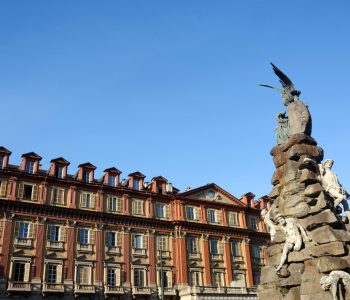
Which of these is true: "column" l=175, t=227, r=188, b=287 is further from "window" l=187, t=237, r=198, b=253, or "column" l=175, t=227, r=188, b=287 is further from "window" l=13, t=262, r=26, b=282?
"window" l=13, t=262, r=26, b=282

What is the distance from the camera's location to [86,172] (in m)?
41.2

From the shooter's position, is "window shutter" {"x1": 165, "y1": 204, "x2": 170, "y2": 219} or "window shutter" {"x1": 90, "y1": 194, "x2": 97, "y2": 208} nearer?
"window shutter" {"x1": 90, "y1": 194, "x2": 97, "y2": 208}

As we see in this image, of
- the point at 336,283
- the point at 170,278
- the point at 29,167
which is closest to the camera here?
the point at 336,283

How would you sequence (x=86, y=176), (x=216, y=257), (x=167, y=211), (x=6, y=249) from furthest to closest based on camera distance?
1. (x=216, y=257)
2. (x=167, y=211)
3. (x=86, y=176)
4. (x=6, y=249)

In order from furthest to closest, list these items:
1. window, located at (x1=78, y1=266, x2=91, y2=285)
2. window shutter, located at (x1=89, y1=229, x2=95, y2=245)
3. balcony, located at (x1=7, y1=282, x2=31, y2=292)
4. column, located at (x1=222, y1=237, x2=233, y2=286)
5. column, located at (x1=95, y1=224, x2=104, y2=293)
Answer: column, located at (x1=222, y1=237, x2=233, y2=286) < window shutter, located at (x1=89, y1=229, x2=95, y2=245) < column, located at (x1=95, y1=224, x2=104, y2=293) < window, located at (x1=78, y1=266, x2=91, y2=285) < balcony, located at (x1=7, y1=282, x2=31, y2=292)

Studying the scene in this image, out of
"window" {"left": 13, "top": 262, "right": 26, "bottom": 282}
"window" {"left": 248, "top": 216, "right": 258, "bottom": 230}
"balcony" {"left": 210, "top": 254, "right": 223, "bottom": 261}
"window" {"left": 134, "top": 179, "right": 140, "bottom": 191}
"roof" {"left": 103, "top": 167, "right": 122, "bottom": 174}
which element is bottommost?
"window" {"left": 13, "top": 262, "right": 26, "bottom": 282}

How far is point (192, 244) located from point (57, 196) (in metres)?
15.3

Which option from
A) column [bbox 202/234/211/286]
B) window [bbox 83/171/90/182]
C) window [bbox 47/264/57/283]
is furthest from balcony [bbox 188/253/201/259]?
window [bbox 47/264/57/283]

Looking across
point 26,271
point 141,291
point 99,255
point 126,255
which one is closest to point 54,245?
point 26,271

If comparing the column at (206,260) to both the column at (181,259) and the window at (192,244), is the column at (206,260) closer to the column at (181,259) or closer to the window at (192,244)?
the window at (192,244)

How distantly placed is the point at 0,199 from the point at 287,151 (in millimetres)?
28421

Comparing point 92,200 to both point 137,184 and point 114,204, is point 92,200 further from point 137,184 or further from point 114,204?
point 137,184

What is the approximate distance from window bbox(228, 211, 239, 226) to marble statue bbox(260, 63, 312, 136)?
3223 centimetres

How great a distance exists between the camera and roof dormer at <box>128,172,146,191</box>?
142ft
